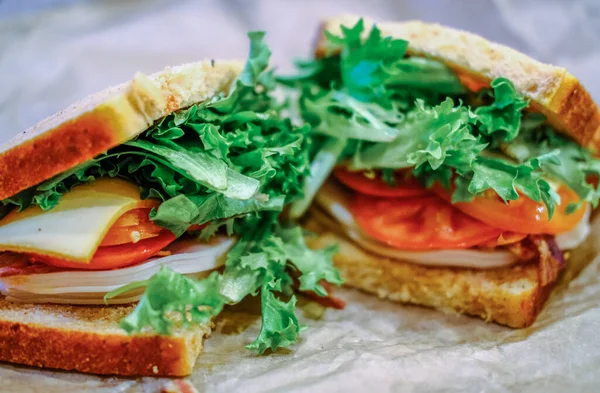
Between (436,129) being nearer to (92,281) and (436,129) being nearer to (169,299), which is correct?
(169,299)

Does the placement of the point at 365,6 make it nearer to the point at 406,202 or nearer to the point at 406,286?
the point at 406,202

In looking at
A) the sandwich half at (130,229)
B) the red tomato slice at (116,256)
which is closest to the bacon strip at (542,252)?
Result: the sandwich half at (130,229)

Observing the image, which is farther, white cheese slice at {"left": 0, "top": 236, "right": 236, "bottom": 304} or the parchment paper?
white cheese slice at {"left": 0, "top": 236, "right": 236, "bottom": 304}

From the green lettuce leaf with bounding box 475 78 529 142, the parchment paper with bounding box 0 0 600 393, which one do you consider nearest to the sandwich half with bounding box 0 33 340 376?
the parchment paper with bounding box 0 0 600 393

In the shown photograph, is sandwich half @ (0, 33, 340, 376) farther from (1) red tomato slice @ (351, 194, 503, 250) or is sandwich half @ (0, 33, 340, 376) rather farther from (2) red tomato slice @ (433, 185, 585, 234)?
(2) red tomato slice @ (433, 185, 585, 234)

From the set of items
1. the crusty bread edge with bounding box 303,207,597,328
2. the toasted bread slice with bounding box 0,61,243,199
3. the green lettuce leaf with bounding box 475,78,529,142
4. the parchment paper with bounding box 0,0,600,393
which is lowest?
the crusty bread edge with bounding box 303,207,597,328

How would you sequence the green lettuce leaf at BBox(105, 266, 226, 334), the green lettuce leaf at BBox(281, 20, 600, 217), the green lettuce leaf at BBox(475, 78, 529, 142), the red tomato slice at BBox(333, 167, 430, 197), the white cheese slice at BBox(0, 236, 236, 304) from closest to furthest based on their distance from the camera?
the green lettuce leaf at BBox(105, 266, 226, 334)
the white cheese slice at BBox(0, 236, 236, 304)
the green lettuce leaf at BBox(281, 20, 600, 217)
the green lettuce leaf at BBox(475, 78, 529, 142)
the red tomato slice at BBox(333, 167, 430, 197)

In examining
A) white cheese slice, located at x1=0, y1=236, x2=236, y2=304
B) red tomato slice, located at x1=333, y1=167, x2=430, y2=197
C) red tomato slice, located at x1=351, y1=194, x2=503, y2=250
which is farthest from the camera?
red tomato slice, located at x1=333, y1=167, x2=430, y2=197
